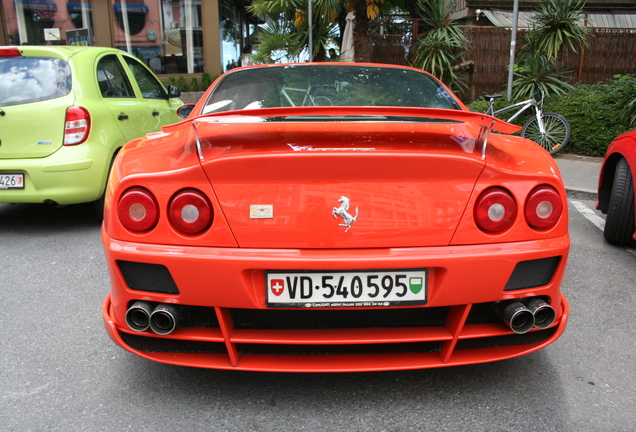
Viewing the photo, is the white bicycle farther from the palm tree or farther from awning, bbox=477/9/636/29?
awning, bbox=477/9/636/29

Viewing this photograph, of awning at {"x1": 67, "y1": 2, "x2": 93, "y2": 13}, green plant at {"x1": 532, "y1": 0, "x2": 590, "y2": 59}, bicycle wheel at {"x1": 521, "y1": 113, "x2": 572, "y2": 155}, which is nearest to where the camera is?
bicycle wheel at {"x1": 521, "y1": 113, "x2": 572, "y2": 155}

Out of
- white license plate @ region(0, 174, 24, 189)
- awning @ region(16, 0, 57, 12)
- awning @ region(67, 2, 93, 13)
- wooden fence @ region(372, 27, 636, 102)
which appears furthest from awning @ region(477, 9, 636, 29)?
white license plate @ region(0, 174, 24, 189)

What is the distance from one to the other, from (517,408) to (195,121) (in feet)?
5.31

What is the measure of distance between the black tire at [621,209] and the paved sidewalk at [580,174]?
1.98 m

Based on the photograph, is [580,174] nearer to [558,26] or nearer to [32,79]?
[558,26]

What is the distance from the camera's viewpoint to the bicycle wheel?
8152mm

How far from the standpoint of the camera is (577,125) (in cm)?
827

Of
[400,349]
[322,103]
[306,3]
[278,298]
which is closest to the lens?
[278,298]

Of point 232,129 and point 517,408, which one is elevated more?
point 232,129

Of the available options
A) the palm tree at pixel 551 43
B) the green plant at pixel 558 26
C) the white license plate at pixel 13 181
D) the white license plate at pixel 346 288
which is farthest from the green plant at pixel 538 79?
the white license plate at pixel 346 288

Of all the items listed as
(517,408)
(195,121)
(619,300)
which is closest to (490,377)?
(517,408)

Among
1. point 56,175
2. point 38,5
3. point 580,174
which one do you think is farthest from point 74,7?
point 580,174

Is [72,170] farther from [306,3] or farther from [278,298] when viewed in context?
[306,3]

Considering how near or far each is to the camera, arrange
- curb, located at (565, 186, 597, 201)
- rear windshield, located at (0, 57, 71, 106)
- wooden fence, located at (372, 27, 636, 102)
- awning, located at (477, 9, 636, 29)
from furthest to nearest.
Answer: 1. awning, located at (477, 9, 636, 29)
2. wooden fence, located at (372, 27, 636, 102)
3. curb, located at (565, 186, 597, 201)
4. rear windshield, located at (0, 57, 71, 106)
